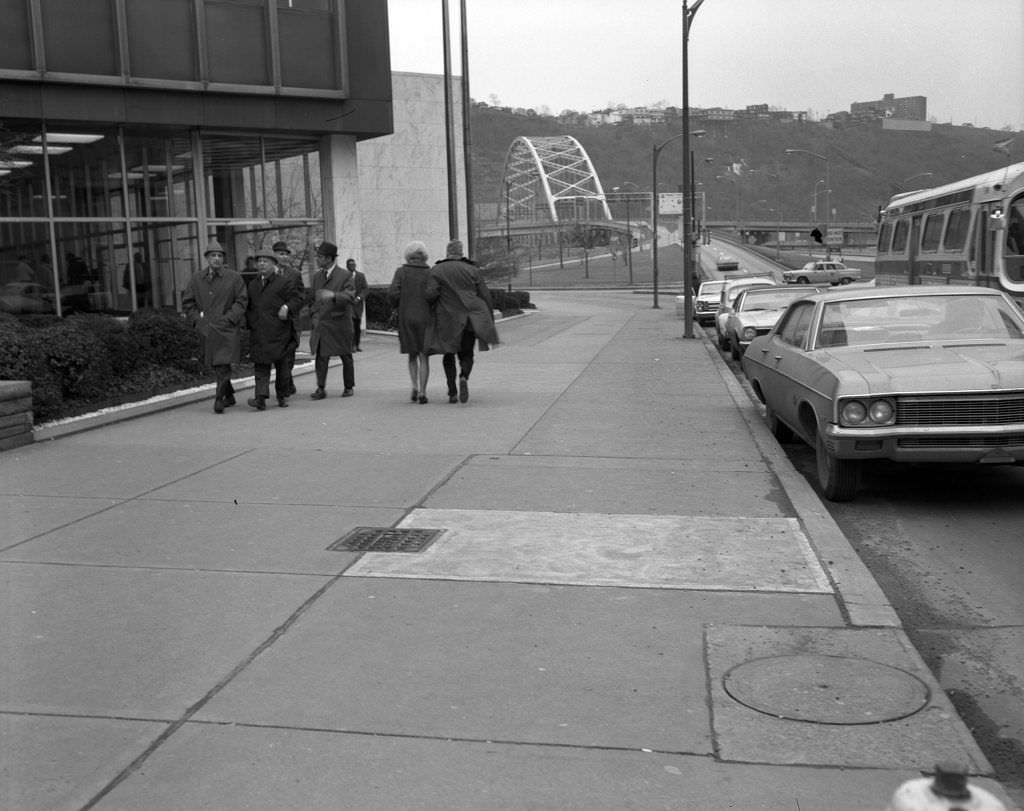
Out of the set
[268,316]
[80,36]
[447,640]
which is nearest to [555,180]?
[80,36]

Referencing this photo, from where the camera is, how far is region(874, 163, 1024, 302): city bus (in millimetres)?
16750

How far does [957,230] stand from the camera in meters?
18.7

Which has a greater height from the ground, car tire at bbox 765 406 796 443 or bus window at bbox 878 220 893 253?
bus window at bbox 878 220 893 253

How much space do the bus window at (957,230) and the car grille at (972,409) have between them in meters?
11.5

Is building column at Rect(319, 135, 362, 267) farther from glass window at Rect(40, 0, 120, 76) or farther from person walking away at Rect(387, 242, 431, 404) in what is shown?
person walking away at Rect(387, 242, 431, 404)

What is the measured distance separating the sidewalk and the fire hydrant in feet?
5.68

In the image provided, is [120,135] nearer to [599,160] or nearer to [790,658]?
[790,658]

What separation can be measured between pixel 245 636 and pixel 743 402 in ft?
31.2

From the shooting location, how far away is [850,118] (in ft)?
459

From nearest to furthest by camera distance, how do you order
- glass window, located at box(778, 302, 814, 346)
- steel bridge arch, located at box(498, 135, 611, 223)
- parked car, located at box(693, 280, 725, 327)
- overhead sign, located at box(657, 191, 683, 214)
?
1. glass window, located at box(778, 302, 814, 346)
2. parked car, located at box(693, 280, 725, 327)
3. overhead sign, located at box(657, 191, 683, 214)
4. steel bridge arch, located at box(498, 135, 611, 223)

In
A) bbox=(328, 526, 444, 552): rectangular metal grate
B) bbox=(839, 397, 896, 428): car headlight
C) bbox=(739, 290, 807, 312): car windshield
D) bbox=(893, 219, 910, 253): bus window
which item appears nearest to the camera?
bbox=(328, 526, 444, 552): rectangular metal grate

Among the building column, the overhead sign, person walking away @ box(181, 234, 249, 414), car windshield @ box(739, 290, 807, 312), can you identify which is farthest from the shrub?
the overhead sign

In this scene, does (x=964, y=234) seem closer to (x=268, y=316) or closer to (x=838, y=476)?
(x=268, y=316)

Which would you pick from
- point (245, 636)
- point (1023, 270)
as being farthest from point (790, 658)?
point (1023, 270)
